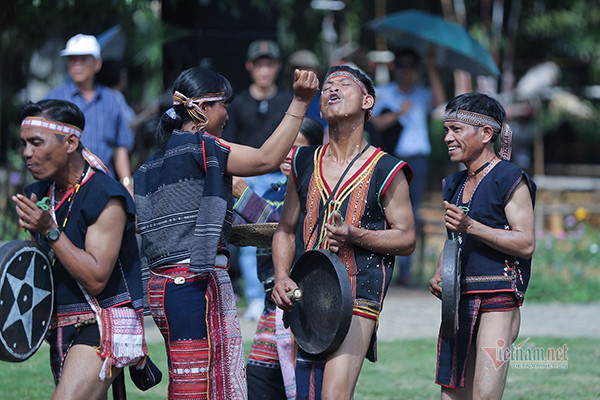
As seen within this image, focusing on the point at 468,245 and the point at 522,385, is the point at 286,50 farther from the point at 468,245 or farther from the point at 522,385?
the point at 468,245

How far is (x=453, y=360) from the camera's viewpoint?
475cm

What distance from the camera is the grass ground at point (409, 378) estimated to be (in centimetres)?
646

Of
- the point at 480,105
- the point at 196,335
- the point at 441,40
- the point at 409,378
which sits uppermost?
the point at 441,40

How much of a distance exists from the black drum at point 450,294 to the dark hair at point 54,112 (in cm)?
196

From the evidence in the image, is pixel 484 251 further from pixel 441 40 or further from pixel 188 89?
pixel 441 40

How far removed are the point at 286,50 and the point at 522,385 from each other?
42.0 ft

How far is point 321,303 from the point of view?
4340 millimetres

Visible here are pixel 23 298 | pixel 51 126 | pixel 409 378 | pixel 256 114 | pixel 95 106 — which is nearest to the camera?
pixel 23 298

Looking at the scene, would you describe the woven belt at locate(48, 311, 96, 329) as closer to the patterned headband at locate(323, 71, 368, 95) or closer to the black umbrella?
the patterned headband at locate(323, 71, 368, 95)

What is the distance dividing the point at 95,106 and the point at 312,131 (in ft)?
9.57

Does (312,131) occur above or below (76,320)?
above

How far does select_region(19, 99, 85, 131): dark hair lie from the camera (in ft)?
14.7

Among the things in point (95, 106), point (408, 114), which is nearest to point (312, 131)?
point (95, 106)

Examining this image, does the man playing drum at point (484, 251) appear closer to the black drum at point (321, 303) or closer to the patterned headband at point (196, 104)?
the black drum at point (321, 303)
